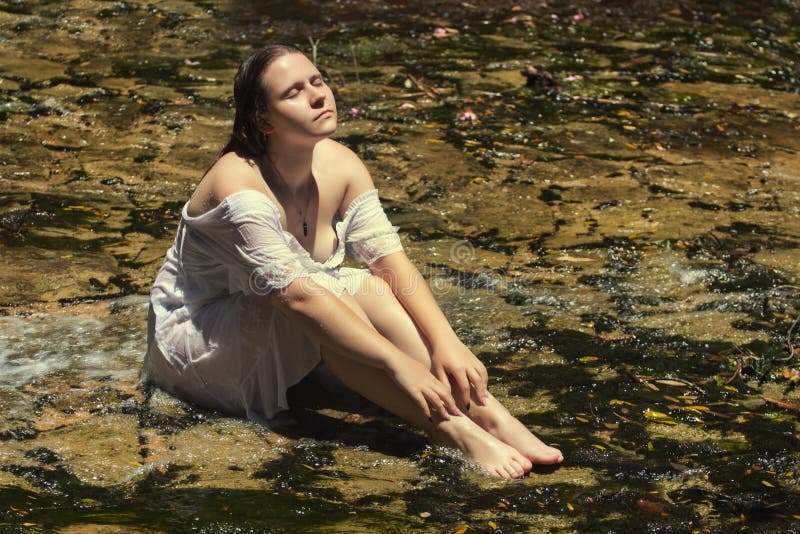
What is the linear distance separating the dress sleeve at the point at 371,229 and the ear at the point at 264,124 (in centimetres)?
46

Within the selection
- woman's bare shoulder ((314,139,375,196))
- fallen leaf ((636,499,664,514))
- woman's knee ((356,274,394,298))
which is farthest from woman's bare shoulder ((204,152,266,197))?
fallen leaf ((636,499,664,514))

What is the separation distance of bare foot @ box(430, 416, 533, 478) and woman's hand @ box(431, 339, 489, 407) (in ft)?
0.31

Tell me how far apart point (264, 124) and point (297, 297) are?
24.3 inches

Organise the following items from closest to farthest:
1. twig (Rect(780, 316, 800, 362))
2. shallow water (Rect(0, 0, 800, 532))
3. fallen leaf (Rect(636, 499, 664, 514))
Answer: fallen leaf (Rect(636, 499, 664, 514)) → shallow water (Rect(0, 0, 800, 532)) → twig (Rect(780, 316, 800, 362))

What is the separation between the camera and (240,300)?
3523 millimetres

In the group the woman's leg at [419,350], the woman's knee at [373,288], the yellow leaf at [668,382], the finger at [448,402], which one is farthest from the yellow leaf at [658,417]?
the woman's knee at [373,288]

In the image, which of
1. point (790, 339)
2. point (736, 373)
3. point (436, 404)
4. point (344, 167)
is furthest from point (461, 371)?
point (790, 339)

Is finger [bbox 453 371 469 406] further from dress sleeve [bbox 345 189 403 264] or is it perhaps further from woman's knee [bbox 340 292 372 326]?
dress sleeve [bbox 345 189 403 264]

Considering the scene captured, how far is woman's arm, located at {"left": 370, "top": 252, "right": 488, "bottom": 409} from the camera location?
11.1 ft

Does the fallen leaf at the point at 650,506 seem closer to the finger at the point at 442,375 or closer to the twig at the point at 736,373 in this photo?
the finger at the point at 442,375

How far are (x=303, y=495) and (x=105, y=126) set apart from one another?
4.29 m

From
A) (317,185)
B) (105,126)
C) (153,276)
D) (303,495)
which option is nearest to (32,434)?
(303,495)

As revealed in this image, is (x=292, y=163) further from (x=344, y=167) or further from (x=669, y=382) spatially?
(x=669, y=382)

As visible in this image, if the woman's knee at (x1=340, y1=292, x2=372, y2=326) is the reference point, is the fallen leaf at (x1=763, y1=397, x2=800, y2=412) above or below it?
below
